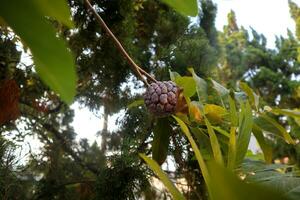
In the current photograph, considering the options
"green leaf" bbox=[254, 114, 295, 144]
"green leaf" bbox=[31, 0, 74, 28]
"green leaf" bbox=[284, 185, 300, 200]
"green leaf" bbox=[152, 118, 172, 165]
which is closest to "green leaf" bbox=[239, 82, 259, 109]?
"green leaf" bbox=[254, 114, 295, 144]

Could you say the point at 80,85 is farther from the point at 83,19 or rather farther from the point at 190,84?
the point at 190,84

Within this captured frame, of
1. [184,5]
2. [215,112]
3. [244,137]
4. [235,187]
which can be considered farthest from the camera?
[215,112]

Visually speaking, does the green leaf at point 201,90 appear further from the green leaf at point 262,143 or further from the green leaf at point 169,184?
the green leaf at point 169,184

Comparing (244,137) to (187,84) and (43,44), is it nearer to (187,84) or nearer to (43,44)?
(187,84)

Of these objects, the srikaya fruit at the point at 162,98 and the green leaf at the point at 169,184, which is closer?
the green leaf at the point at 169,184

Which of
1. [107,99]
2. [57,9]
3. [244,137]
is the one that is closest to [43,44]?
[57,9]

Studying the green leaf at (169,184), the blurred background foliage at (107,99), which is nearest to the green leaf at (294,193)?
the green leaf at (169,184)
